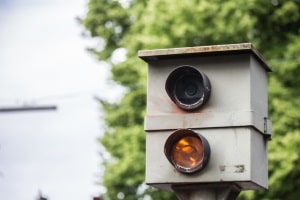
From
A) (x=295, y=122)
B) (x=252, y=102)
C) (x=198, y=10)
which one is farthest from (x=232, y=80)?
(x=198, y=10)

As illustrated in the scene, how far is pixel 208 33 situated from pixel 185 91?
51.9 feet

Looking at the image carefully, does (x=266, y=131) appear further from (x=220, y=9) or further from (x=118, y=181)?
(x=118, y=181)

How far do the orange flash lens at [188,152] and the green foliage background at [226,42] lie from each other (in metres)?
14.3

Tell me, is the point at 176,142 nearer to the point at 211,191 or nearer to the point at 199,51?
the point at 211,191

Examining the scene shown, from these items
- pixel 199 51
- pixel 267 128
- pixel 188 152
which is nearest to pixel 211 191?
pixel 188 152

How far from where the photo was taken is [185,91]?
4.61 metres

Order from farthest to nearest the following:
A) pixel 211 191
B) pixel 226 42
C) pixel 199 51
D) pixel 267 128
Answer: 1. pixel 226 42
2. pixel 267 128
3. pixel 199 51
4. pixel 211 191

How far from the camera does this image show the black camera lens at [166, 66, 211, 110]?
451cm

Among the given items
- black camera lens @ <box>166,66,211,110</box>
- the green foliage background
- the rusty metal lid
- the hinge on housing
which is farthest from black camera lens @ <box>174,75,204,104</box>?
the green foliage background

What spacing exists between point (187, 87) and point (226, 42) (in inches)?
632

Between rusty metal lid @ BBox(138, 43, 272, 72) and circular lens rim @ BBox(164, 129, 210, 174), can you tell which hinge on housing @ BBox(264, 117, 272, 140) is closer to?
rusty metal lid @ BBox(138, 43, 272, 72)

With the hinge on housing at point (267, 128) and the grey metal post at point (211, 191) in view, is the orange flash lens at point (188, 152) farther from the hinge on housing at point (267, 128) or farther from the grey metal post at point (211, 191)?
the hinge on housing at point (267, 128)

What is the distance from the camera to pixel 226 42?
810 inches

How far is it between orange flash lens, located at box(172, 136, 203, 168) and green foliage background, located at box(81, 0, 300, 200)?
562 inches
